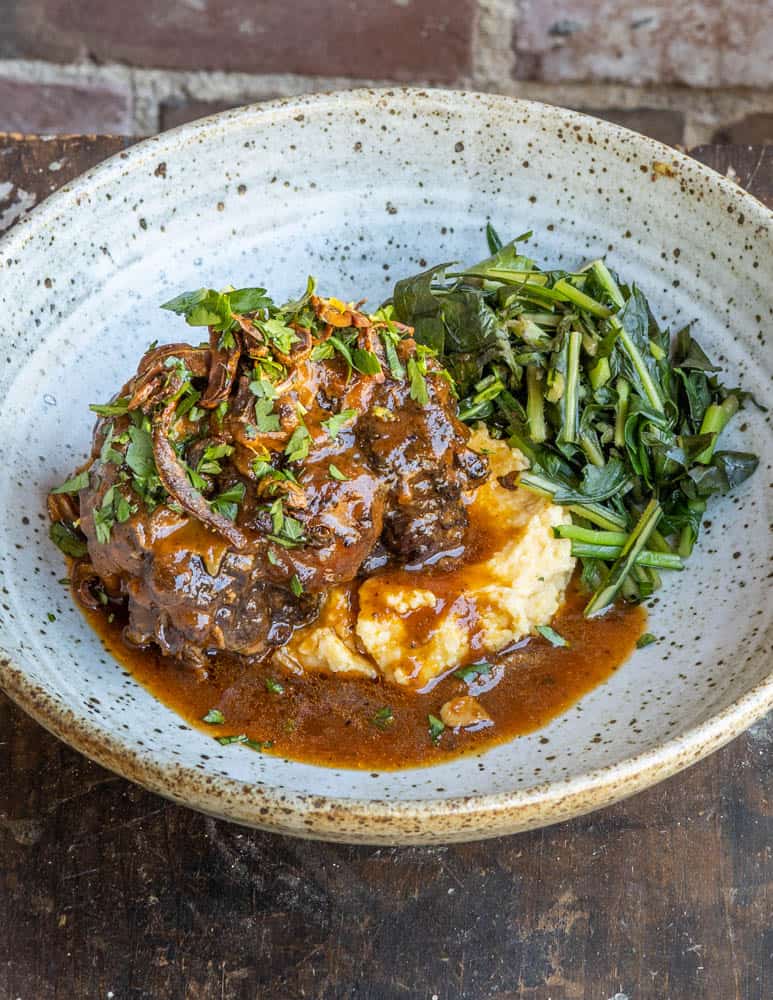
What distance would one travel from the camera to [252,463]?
12.3 feet

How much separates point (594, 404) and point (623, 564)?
639mm

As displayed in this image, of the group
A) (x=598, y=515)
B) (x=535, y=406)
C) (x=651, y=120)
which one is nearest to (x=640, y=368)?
(x=535, y=406)

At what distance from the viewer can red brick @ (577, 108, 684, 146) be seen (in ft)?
24.1

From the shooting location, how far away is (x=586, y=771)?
129 inches

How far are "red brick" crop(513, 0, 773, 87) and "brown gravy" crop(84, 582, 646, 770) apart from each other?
14.7 ft

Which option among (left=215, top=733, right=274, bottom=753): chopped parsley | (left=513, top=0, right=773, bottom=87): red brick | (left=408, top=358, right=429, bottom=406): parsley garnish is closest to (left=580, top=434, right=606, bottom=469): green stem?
(left=408, top=358, right=429, bottom=406): parsley garnish

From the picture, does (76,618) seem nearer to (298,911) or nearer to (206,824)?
(206,824)

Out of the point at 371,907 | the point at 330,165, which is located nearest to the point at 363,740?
the point at 371,907

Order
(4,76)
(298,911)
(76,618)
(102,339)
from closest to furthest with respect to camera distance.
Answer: (298,911) → (76,618) → (102,339) → (4,76)

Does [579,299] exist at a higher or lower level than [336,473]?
higher

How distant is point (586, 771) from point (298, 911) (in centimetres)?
122

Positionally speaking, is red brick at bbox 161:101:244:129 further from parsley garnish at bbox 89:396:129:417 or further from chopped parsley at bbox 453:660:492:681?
chopped parsley at bbox 453:660:492:681

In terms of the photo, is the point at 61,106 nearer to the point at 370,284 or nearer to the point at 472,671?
the point at 370,284

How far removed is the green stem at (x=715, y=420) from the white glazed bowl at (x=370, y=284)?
8 cm
